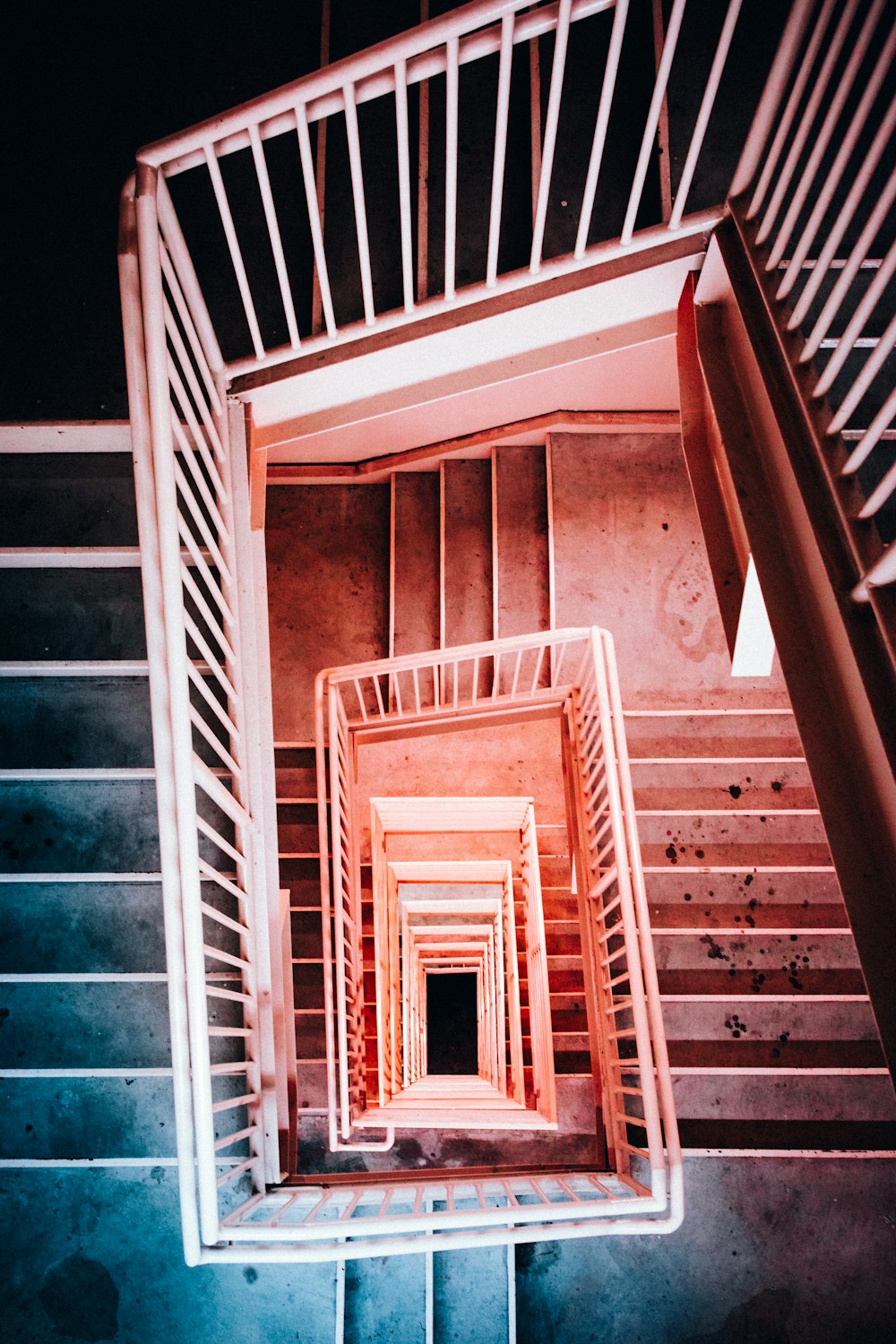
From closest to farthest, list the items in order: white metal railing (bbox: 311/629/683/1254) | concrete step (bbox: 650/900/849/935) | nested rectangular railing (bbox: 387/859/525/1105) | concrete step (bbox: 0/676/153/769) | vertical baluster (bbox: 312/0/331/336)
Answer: vertical baluster (bbox: 312/0/331/336)
concrete step (bbox: 0/676/153/769)
white metal railing (bbox: 311/629/683/1254)
concrete step (bbox: 650/900/849/935)
nested rectangular railing (bbox: 387/859/525/1105)

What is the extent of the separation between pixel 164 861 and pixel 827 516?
6.06ft

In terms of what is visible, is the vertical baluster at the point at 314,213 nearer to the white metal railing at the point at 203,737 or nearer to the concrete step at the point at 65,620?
the white metal railing at the point at 203,737

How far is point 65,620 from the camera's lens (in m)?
2.68

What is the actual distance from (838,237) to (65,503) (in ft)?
8.03

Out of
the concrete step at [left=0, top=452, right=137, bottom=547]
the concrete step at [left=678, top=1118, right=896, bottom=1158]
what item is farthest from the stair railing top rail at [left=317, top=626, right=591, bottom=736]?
the concrete step at [left=678, top=1118, right=896, bottom=1158]

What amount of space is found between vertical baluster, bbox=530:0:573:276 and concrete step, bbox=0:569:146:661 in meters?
1.71

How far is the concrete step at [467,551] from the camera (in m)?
5.25

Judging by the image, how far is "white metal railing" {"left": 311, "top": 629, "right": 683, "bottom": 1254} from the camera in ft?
9.07

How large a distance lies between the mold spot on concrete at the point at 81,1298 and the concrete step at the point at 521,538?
12.2 feet

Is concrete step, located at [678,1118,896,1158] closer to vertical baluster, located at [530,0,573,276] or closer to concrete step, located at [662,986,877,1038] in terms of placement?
concrete step, located at [662,986,877,1038]

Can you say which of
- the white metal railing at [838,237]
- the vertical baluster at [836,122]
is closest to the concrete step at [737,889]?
the white metal railing at [838,237]

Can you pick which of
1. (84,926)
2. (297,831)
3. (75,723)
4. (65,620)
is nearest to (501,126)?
(65,620)

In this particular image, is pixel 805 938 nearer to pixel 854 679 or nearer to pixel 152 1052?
pixel 854 679

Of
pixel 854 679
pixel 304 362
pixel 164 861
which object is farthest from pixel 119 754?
pixel 854 679
